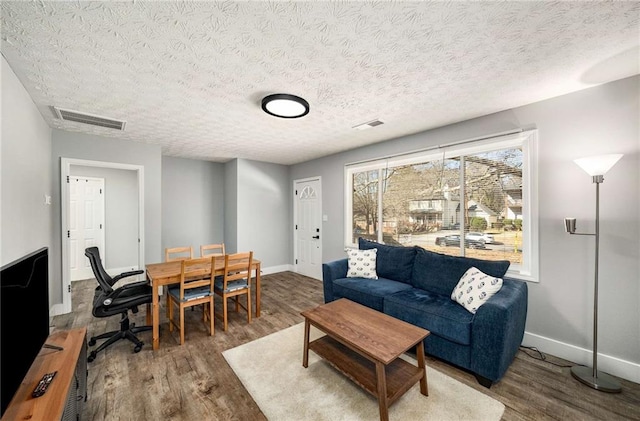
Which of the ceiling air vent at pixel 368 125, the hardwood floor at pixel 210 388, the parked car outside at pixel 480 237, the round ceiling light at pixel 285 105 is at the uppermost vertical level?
the ceiling air vent at pixel 368 125

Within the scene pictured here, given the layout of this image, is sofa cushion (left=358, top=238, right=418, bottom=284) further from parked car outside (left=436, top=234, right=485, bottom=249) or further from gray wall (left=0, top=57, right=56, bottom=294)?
gray wall (left=0, top=57, right=56, bottom=294)

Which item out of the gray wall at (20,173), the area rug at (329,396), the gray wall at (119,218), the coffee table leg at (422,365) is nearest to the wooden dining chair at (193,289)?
the area rug at (329,396)

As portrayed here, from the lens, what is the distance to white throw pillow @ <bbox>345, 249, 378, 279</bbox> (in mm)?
3326

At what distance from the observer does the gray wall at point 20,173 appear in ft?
5.91

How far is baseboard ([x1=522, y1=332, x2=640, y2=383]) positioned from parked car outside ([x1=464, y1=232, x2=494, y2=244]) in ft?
3.24

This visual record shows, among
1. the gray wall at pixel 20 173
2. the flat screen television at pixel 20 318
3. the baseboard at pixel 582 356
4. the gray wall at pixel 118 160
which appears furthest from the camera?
the gray wall at pixel 118 160

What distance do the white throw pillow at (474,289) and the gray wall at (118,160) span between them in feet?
14.0

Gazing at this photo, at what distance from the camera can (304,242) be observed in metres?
5.40

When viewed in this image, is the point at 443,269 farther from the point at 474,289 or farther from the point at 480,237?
the point at 480,237

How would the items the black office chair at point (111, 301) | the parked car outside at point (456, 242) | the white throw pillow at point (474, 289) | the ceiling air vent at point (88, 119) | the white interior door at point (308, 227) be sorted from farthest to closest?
the white interior door at point (308, 227) → the parked car outside at point (456, 242) → the ceiling air vent at point (88, 119) → the black office chair at point (111, 301) → the white throw pillow at point (474, 289)

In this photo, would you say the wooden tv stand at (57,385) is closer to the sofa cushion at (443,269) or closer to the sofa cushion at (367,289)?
the sofa cushion at (367,289)

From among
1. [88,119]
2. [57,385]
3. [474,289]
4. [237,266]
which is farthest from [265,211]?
[57,385]

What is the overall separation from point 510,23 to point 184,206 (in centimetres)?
546

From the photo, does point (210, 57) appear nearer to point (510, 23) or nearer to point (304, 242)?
point (510, 23)
